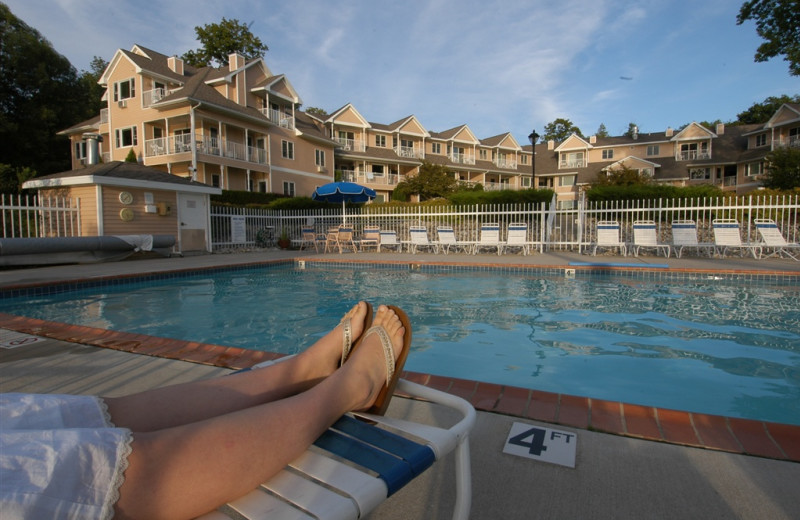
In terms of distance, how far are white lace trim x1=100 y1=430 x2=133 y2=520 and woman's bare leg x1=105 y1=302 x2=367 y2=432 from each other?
26 centimetres

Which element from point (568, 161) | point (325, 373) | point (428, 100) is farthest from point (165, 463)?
point (568, 161)

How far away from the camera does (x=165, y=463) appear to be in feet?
2.86

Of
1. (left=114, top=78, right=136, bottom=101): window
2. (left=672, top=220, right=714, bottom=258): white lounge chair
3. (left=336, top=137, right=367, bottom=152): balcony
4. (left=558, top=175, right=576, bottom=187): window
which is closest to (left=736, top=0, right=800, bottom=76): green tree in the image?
(left=672, top=220, right=714, bottom=258): white lounge chair

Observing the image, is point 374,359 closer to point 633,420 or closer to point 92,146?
point 633,420

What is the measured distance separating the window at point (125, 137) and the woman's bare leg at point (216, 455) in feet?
84.0

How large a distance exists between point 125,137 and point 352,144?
46.8 ft

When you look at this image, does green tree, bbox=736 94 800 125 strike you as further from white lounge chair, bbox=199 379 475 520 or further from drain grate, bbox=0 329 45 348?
drain grate, bbox=0 329 45 348

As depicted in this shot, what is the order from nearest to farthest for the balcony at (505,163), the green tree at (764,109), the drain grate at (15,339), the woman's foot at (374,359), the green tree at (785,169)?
the woman's foot at (374,359) < the drain grate at (15,339) < the green tree at (785,169) < the balcony at (505,163) < the green tree at (764,109)

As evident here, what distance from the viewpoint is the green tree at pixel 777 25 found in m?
18.0

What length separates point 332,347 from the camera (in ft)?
5.02

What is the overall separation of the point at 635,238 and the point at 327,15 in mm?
12310

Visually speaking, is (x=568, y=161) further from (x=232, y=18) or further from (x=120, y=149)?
(x=120, y=149)

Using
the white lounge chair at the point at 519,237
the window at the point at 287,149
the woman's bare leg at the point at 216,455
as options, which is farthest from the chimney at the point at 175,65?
the woman's bare leg at the point at 216,455

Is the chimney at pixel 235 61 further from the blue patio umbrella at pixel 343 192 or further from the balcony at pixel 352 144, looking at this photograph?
A: the blue patio umbrella at pixel 343 192
